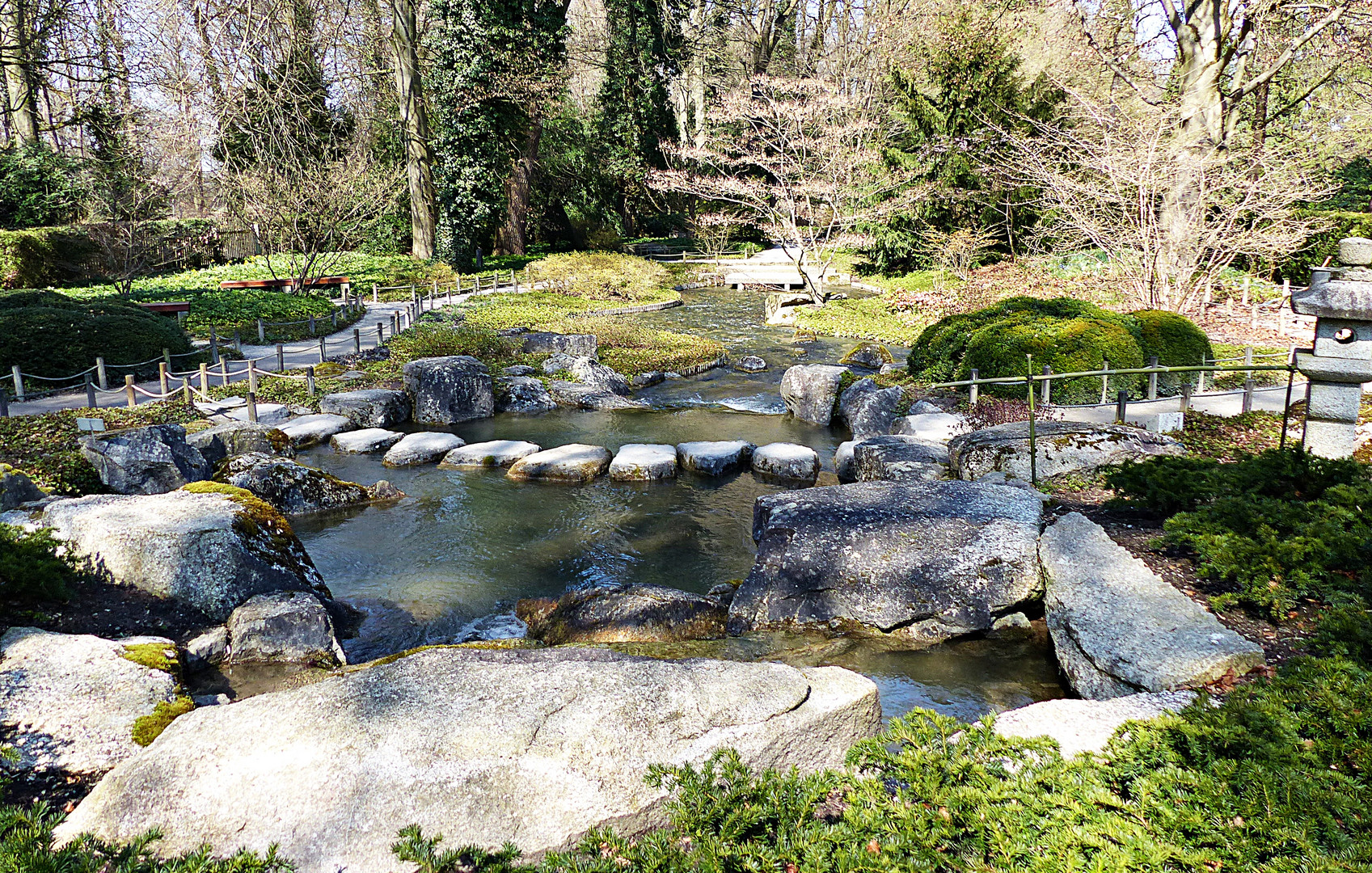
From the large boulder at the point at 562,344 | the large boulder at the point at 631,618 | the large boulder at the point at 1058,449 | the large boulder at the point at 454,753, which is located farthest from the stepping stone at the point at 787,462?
the large boulder at the point at 562,344

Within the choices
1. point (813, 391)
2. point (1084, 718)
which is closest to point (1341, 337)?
point (1084, 718)

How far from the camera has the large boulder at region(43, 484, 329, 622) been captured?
5824mm

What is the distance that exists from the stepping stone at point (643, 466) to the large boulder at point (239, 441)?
4521mm

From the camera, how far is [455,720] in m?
3.56

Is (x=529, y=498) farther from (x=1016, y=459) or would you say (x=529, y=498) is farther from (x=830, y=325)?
(x=830, y=325)

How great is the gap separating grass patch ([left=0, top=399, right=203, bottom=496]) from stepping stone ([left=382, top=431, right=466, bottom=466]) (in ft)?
10.6

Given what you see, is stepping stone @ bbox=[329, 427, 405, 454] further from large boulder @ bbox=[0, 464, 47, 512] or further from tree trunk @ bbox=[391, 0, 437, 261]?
tree trunk @ bbox=[391, 0, 437, 261]

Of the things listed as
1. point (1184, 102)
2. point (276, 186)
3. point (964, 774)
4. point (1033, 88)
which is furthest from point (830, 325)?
point (964, 774)

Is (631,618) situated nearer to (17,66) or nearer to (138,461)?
(138,461)

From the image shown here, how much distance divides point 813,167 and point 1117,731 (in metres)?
28.1

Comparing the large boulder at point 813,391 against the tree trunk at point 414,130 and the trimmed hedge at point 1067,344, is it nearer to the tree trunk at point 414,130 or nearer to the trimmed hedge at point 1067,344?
the trimmed hedge at point 1067,344

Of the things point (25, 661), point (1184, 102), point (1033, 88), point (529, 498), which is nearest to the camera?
point (25, 661)

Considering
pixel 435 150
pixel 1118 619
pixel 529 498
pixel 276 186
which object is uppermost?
pixel 435 150

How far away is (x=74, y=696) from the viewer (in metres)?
4.23
